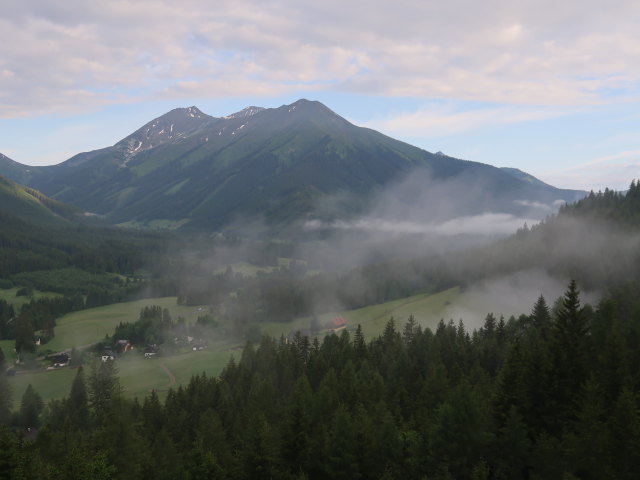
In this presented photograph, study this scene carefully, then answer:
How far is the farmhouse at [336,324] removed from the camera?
167 metres

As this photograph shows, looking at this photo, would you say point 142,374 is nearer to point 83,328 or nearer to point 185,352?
point 185,352

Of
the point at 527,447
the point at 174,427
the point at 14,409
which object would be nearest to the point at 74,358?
the point at 14,409

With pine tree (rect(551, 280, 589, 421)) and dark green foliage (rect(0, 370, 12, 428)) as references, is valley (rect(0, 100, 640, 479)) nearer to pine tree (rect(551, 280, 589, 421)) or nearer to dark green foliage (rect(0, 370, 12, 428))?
pine tree (rect(551, 280, 589, 421))

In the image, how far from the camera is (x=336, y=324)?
170 m

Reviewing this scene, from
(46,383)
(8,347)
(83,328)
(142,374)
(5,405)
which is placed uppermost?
(83,328)

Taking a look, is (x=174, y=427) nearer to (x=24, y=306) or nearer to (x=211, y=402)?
(x=211, y=402)

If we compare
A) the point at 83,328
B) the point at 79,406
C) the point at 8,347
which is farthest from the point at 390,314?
the point at 8,347

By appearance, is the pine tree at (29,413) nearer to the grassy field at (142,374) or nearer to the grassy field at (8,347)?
the grassy field at (142,374)

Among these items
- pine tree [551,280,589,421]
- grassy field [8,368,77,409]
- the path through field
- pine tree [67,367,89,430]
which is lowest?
the path through field

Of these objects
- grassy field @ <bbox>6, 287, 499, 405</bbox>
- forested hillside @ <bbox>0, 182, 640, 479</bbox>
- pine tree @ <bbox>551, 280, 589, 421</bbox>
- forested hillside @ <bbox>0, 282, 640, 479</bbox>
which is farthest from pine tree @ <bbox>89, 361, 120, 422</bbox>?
pine tree @ <bbox>551, 280, 589, 421</bbox>

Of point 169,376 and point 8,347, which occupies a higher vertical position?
point 8,347

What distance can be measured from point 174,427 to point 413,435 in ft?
144

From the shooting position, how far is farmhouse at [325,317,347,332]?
167363 mm

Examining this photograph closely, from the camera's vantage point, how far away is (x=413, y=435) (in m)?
44.1
